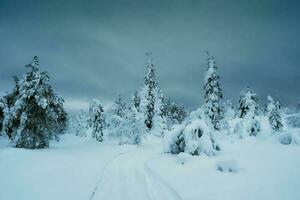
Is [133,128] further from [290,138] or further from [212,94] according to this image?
[290,138]

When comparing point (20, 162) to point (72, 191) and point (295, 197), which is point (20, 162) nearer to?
point (72, 191)

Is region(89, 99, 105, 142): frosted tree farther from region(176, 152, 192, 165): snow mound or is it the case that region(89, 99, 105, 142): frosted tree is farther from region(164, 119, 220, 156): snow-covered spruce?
region(176, 152, 192, 165): snow mound

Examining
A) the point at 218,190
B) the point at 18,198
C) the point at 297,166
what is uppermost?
the point at 297,166

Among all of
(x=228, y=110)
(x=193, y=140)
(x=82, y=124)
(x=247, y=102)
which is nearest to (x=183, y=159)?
(x=193, y=140)

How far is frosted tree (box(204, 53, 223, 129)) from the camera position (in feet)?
134

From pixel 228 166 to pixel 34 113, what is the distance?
62.3 feet

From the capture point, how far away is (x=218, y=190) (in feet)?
29.9

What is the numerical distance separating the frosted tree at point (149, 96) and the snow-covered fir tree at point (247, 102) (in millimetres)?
15799

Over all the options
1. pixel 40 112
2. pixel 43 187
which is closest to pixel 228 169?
pixel 43 187

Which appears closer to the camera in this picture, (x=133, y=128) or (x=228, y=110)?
(x=133, y=128)

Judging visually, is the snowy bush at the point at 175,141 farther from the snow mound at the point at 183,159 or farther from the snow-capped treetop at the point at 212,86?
the snow-capped treetop at the point at 212,86

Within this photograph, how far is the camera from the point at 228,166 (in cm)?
1184

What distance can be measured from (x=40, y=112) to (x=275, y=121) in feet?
124

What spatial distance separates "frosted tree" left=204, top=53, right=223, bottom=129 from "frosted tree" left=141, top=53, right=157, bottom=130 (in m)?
11.8
